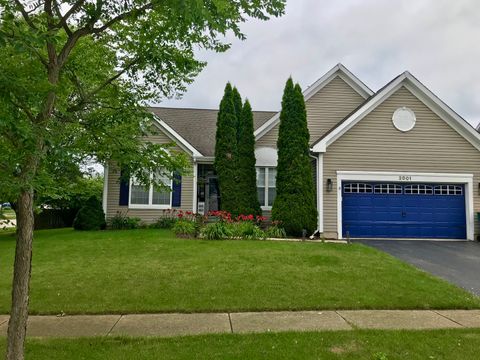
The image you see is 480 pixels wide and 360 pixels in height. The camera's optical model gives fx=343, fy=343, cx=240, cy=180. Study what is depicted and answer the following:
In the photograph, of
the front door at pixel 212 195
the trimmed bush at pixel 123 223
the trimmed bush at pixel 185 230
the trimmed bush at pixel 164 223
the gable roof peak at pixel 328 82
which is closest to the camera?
the trimmed bush at pixel 185 230


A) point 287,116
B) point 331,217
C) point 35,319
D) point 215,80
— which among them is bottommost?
point 35,319

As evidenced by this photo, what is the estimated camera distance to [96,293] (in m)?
6.48

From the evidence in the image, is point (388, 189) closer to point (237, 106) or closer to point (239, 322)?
point (237, 106)

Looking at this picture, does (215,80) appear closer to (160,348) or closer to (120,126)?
(120,126)

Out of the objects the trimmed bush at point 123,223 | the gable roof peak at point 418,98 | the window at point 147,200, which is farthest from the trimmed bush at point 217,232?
the gable roof peak at point 418,98

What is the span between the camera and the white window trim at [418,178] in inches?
542

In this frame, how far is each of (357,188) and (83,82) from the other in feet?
37.7

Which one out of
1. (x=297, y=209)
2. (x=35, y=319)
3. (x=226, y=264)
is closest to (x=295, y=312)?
(x=226, y=264)

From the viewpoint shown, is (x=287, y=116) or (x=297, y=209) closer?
(x=297, y=209)

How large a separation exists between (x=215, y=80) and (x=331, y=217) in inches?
423

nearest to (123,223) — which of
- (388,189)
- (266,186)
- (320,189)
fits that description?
(266,186)

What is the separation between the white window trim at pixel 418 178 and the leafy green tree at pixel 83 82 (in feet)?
31.8

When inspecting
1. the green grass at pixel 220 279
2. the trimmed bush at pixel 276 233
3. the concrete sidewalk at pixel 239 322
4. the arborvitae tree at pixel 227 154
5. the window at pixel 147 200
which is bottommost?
the concrete sidewalk at pixel 239 322

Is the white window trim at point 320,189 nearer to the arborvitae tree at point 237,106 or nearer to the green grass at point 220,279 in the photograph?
the green grass at point 220,279
